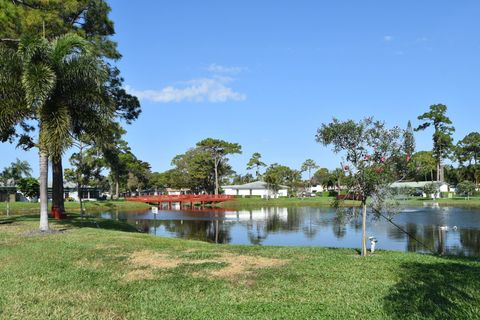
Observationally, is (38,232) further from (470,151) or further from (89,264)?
(470,151)

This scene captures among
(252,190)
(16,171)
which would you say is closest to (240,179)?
(252,190)

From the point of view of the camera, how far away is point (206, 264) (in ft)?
33.0

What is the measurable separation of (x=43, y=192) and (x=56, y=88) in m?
3.98

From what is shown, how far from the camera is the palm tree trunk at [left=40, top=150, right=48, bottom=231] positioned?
16.7 metres

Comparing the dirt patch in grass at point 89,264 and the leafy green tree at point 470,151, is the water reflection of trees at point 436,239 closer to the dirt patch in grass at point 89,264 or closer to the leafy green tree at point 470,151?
the dirt patch in grass at point 89,264

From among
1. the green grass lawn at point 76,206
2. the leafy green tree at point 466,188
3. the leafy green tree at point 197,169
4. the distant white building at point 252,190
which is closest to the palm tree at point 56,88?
the green grass lawn at point 76,206

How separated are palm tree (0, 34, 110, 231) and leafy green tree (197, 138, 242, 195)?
64.9 metres

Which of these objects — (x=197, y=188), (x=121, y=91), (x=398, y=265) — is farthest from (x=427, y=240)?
(x=197, y=188)

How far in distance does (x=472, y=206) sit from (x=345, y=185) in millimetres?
46771

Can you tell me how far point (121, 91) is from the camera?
26.1 metres

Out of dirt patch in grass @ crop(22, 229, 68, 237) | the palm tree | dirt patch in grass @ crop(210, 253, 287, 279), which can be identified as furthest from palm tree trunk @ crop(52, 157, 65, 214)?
dirt patch in grass @ crop(210, 253, 287, 279)

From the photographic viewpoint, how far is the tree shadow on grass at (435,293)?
6258mm

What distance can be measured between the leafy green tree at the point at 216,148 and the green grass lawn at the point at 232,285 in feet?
231

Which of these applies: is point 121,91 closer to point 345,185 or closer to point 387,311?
point 345,185
